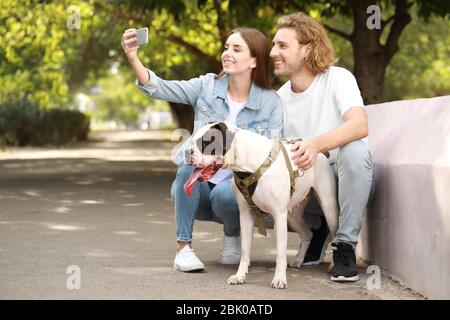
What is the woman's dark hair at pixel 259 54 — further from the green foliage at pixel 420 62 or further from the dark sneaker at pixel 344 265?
the green foliage at pixel 420 62

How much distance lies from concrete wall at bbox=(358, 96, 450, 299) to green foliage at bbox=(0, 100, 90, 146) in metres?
24.9

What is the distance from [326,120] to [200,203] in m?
1.05

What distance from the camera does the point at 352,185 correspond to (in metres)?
5.38

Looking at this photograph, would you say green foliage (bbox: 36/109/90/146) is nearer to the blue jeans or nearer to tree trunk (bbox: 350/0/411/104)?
tree trunk (bbox: 350/0/411/104)

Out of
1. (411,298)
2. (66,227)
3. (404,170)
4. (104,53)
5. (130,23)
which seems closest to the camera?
(411,298)

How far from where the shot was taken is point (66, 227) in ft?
27.3

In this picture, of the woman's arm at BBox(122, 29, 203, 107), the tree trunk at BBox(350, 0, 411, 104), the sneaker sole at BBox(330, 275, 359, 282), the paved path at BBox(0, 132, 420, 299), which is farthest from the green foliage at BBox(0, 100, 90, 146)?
the sneaker sole at BBox(330, 275, 359, 282)

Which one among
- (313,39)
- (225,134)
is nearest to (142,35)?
(225,134)

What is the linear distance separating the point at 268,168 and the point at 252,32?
3.72 feet

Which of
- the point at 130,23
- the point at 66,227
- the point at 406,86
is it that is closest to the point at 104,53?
the point at 130,23

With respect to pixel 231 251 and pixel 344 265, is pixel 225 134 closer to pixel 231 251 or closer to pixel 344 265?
pixel 344 265

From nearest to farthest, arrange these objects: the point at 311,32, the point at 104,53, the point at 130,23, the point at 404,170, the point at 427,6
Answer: the point at 404,170 → the point at 311,32 → the point at 427,6 → the point at 130,23 → the point at 104,53

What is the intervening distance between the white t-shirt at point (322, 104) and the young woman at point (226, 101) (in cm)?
12

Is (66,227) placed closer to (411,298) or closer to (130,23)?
(411,298)
